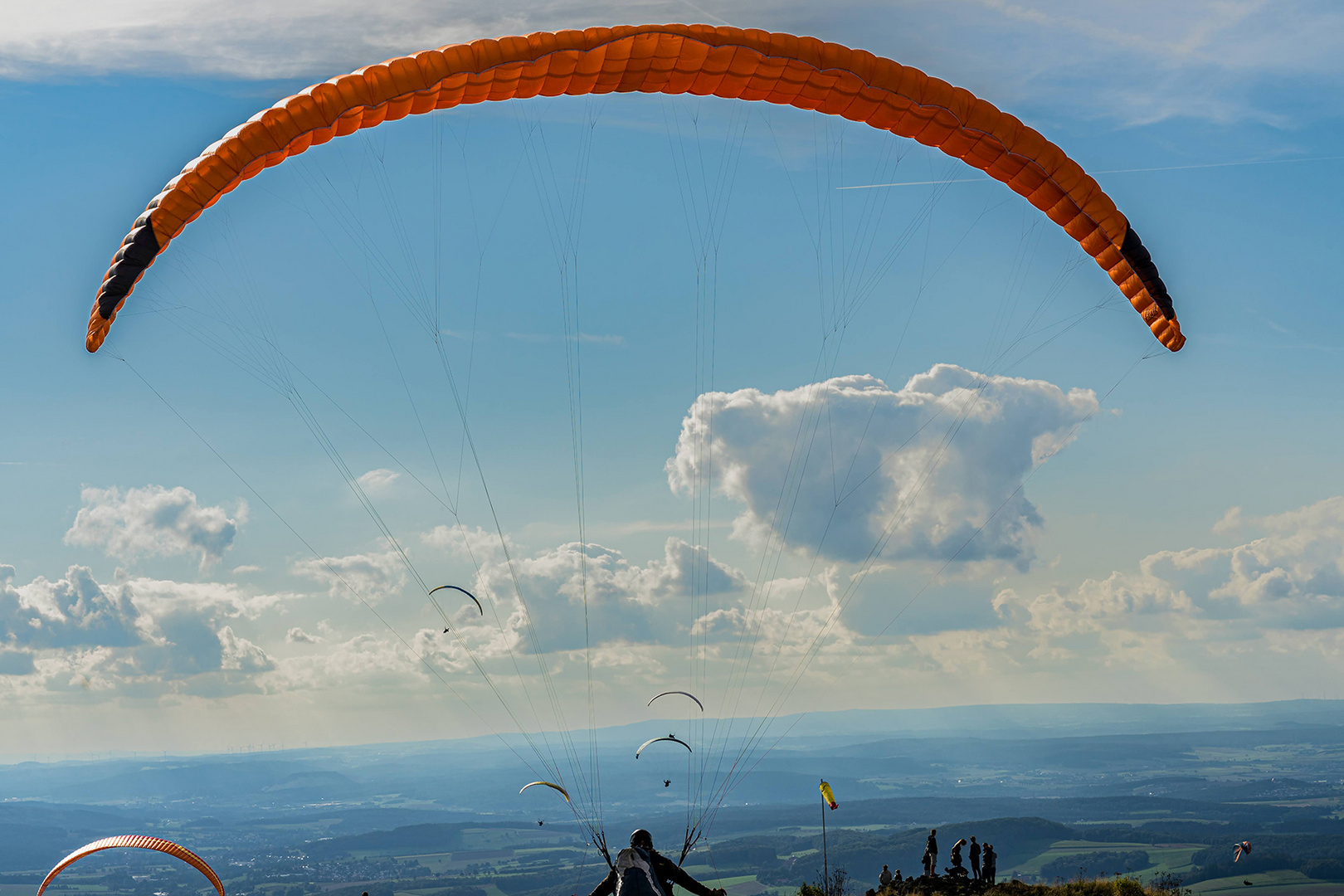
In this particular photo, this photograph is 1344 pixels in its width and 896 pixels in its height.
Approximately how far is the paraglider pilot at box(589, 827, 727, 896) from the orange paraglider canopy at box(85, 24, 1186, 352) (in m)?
11.3

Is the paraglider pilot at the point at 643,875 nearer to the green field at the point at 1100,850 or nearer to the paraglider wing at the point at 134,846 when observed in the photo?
the paraglider wing at the point at 134,846

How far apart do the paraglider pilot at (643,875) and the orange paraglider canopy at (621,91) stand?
446 inches

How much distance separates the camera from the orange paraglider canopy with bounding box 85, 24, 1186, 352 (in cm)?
1527

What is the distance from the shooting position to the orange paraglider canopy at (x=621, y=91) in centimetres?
1527

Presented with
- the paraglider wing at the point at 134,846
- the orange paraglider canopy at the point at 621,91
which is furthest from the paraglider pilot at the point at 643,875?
the orange paraglider canopy at the point at 621,91

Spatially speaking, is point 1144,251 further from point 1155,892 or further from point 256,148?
point 256,148

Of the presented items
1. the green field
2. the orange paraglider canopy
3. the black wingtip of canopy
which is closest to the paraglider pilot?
the orange paraglider canopy

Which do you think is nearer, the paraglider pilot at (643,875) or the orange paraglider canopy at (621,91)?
the paraglider pilot at (643,875)

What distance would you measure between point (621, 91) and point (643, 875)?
39.7ft

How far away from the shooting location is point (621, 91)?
16672 mm

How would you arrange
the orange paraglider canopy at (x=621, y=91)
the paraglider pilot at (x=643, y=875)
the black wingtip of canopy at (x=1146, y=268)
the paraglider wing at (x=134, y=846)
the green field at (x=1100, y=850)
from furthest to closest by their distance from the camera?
the green field at (x=1100, y=850), the black wingtip of canopy at (x=1146, y=268), the orange paraglider canopy at (x=621, y=91), the paraglider wing at (x=134, y=846), the paraglider pilot at (x=643, y=875)

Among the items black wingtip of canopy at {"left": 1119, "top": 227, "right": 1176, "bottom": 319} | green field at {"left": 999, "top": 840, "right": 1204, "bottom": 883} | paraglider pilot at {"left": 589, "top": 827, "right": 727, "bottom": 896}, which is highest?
black wingtip of canopy at {"left": 1119, "top": 227, "right": 1176, "bottom": 319}

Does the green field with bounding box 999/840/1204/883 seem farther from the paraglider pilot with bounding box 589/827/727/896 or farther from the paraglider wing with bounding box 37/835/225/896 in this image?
the paraglider wing with bounding box 37/835/225/896

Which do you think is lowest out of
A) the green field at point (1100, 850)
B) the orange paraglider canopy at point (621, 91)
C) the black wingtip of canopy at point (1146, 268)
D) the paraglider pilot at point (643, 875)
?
the green field at point (1100, 850)
